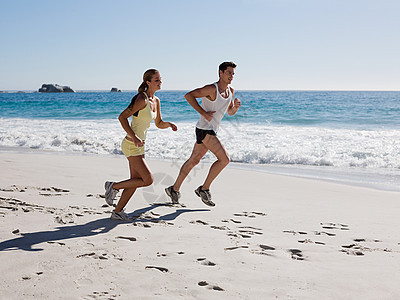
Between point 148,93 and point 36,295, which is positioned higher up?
point 148,93

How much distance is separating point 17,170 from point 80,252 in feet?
14.7

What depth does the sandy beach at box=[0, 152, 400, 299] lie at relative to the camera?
275cm

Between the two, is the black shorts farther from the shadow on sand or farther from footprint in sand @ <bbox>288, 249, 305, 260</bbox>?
footprint in sand @ <bbox>288, 249, 305, 260</bbox>

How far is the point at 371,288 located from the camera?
Answer: 2.81 metres

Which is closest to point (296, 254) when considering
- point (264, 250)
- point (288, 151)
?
point (264, 250)

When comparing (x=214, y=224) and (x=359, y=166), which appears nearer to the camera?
(x=214, y=224)

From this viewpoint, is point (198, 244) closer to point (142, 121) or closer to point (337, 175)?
point (142, 121)

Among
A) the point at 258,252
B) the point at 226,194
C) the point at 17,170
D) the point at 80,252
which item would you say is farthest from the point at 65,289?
the point at 17,170

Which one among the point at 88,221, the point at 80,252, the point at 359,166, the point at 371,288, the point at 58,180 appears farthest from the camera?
the point at 359,166

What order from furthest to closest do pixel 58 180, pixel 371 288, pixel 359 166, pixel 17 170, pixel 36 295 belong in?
pixel 359 166
pixel 17 170
pixel 58 180
pixel 371 288
pixel 36 295

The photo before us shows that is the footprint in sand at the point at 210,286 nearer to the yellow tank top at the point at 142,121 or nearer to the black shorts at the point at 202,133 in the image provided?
the yellow tank top at the point at 142,121

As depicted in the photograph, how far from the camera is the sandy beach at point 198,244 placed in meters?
2.75

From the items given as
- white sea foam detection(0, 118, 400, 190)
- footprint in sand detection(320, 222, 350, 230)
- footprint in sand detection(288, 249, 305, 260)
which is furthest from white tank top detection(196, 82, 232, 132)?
white sea foam detection(0, 118, 400, 190)

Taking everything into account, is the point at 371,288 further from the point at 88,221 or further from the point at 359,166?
the point at 359,166
